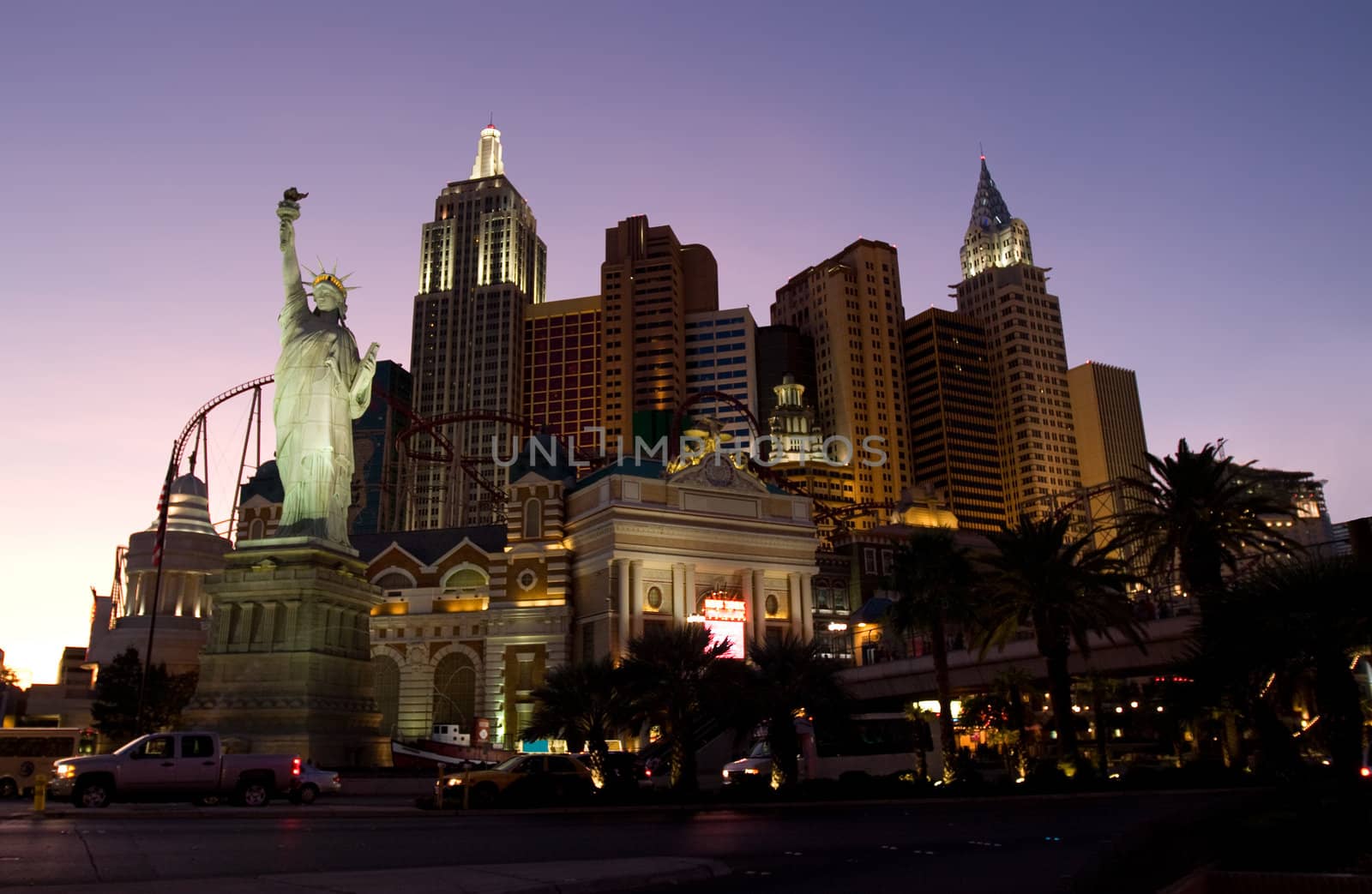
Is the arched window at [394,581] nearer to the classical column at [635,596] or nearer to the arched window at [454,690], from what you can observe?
the arched window at [454,690]

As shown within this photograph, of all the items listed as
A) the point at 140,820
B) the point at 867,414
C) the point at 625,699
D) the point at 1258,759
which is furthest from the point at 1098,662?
the point at 867,414

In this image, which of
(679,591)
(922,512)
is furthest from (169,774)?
(922,512)

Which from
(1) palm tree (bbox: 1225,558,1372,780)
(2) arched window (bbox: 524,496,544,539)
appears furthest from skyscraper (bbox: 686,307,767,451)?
(1) palm tree (bbox: 1225,558,1372,780)

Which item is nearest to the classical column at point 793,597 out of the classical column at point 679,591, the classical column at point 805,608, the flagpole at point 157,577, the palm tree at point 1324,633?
the classical column at point 805,608

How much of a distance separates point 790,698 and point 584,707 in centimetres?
706

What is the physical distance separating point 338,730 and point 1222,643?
1572 inches

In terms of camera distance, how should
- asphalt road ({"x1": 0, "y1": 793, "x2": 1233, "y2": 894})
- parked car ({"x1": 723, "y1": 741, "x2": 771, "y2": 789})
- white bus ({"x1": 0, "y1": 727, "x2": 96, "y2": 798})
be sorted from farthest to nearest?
parked car ({"x1": 723, "y1": 741, "x2": 771, "y2": 789}) → white bus ({"x1": 0, "y1": 727, "x2": 96, "y2": 798}) → asphalt road ({"x1": 0, "y1": 793, "x2": 1233, "y2": 894})

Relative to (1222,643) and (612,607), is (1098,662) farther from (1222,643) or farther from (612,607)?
(612,607)

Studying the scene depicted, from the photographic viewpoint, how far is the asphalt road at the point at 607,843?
1425 centimetres

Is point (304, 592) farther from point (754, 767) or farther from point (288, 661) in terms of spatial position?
point (754, 767)

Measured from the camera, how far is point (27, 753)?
3834 cm

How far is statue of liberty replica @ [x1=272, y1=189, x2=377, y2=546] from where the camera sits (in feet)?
174

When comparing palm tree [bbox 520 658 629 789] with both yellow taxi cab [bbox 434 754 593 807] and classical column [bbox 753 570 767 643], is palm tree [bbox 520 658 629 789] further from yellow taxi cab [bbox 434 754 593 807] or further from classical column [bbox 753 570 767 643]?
classical column [bbox 753 570 767 643]

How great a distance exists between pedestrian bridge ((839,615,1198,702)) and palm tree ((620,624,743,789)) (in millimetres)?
8309
